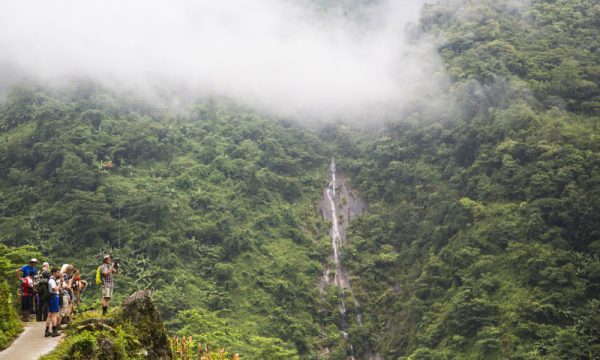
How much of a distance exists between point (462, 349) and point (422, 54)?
4628cm

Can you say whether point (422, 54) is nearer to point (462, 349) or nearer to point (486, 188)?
point (486, 188)

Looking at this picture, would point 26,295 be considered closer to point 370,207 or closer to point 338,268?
point 338,268

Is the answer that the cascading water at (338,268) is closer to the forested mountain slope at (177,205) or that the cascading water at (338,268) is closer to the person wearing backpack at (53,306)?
the forested mountain slope at (177,205)

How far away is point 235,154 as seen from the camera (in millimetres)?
61594

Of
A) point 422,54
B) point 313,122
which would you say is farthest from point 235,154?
point 422,54

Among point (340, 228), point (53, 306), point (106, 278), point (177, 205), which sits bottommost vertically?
point (53, 306)

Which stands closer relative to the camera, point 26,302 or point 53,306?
point 53,306

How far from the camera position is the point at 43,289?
1515 cm

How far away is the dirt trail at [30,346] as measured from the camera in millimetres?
11977

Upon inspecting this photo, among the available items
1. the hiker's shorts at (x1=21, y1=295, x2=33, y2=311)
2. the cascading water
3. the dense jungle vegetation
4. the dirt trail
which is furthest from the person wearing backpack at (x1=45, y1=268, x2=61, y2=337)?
the cascading water

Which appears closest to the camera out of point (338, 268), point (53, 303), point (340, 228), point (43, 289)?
point (53, 303)

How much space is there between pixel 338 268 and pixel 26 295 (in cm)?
3898

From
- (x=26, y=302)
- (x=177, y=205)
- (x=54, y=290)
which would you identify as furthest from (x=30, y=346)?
(x=177, y=205)

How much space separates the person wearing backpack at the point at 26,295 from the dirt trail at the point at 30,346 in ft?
5.14
